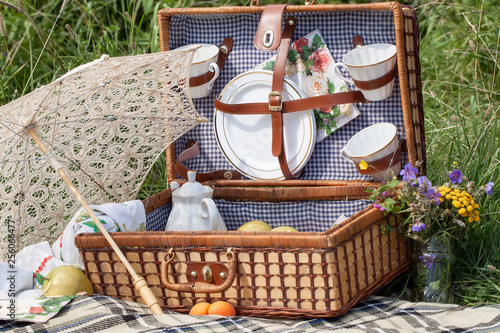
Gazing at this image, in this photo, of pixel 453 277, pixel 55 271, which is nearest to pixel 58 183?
pixel 55 271

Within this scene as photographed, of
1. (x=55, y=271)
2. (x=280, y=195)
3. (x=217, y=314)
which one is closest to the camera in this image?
(x=217, y=314)

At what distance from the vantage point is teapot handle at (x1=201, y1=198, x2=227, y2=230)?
1978mm

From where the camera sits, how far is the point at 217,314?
172 cm

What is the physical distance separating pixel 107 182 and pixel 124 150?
14cm

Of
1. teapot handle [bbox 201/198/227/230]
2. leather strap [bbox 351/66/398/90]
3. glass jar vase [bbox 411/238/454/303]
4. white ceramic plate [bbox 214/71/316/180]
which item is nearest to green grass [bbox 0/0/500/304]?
glass jar vase [bbox 411/238/454/303]

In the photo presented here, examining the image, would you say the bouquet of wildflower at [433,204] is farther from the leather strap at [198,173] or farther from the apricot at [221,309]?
the leather strap at [198,173]

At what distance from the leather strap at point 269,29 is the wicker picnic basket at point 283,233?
0.04m

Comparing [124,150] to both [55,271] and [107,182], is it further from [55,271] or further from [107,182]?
[55,271]

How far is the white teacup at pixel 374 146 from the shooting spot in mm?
2104

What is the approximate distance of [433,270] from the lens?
6.27 feet

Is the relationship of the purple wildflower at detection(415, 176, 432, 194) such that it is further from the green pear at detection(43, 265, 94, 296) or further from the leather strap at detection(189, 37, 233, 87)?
the green pear at detection(43, 265, 94, 296)

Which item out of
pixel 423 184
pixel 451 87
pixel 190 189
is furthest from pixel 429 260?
pixel 451 87

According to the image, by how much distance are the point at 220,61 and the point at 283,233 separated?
3.46 ft

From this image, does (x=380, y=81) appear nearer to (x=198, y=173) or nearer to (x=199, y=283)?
(x=198, y=173)
